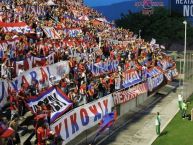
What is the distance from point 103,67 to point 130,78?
89.6 inches

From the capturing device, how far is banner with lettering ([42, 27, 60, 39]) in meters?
37.8

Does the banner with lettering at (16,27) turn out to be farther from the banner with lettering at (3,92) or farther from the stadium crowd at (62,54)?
the banner with lettering at (3,92)

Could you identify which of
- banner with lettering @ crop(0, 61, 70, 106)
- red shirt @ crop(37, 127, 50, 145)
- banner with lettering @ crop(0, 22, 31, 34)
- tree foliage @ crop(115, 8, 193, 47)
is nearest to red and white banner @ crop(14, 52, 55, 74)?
banner with lettering @ crop(0, 61, 70, 106)

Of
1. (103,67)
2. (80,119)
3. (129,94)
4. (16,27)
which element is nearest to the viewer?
(80,119)

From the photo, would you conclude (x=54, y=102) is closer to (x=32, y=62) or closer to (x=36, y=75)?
(x=36, y=75)

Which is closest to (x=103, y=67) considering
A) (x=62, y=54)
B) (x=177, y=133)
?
(x=62, y=54)

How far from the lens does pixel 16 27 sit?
3488 cm

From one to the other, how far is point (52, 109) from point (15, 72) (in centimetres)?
472

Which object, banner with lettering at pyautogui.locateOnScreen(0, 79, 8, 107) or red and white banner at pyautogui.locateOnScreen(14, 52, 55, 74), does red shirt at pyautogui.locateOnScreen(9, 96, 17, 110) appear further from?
red and white banner at pyautogui.locateOnScreen(14, 52, 55, 74)

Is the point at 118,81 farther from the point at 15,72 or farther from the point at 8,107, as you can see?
the point at 8,107

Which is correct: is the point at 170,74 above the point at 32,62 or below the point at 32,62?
below

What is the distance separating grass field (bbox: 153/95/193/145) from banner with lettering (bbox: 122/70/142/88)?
375 cm

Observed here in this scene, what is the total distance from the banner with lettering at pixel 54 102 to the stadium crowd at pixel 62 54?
1.12 ft

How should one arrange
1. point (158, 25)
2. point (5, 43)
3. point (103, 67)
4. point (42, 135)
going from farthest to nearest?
point (158, 25) → point (103, 67) → point (5, 43) → point (42, 135)
